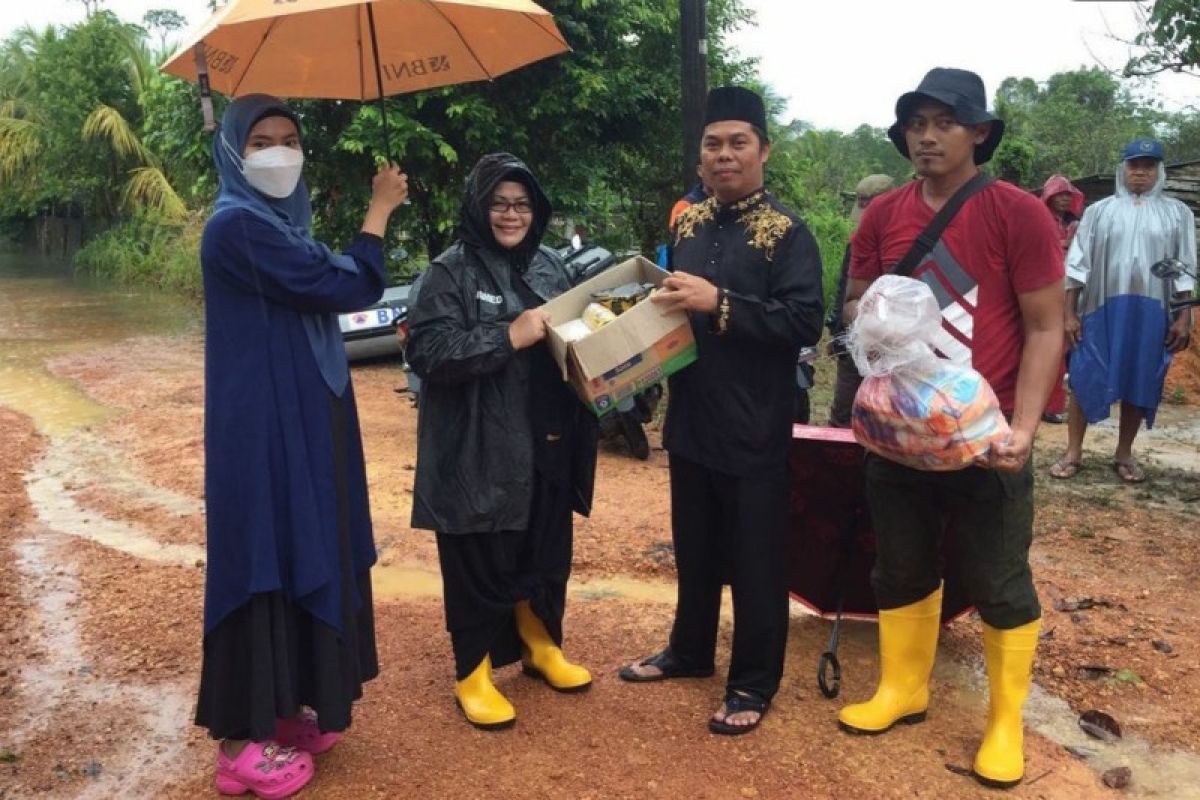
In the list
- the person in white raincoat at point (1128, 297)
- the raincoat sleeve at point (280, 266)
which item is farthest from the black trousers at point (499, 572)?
the person in white raincoat at point (1128, 297)

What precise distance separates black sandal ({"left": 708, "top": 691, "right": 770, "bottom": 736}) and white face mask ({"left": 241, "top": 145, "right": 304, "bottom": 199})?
2.07m

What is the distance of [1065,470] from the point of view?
244 inches

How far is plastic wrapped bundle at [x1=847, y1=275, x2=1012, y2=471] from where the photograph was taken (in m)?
2.59

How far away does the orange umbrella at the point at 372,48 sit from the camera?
3208mm

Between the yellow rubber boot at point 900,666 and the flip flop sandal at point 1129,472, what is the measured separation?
3.63m

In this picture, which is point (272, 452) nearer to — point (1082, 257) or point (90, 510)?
point (90, 510)

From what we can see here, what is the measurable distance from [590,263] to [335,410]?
4968 millimetres

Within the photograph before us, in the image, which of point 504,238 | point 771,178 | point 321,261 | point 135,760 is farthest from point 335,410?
point 771,178

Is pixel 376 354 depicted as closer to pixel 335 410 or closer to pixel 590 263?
pixel 590 263

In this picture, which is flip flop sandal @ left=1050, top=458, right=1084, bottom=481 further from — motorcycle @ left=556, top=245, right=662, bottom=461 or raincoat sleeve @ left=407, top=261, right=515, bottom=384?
raincoat sleeve @ left=407, top=261, right=515, bottom=384

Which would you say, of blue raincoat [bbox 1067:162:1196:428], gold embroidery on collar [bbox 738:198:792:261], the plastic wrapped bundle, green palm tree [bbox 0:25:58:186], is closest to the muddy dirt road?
blue raincoat [bbox 1067:162:1196:428]

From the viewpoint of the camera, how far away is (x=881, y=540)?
3.06 m

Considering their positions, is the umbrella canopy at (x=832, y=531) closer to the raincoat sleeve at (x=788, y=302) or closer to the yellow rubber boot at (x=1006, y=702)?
the yellow rubber boot at (x=1006, y=702)

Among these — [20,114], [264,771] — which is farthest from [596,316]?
[20,114]
